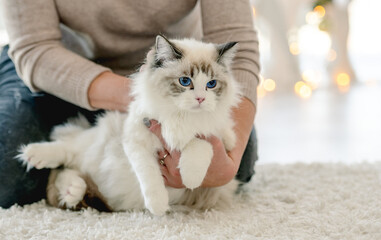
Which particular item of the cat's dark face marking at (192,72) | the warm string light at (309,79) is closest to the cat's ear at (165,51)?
the cat's dark face marking at (192,72)

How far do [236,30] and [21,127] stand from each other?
0.81m

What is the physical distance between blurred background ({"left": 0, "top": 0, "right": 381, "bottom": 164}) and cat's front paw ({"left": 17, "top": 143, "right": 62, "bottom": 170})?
1.14 metres

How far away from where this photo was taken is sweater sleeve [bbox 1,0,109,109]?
4.42 ft

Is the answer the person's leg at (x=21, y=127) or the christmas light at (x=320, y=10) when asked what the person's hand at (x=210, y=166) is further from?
the christmas light at (x=320, y=10)

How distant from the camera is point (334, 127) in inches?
108

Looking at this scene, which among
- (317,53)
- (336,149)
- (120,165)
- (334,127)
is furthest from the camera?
(317,53)

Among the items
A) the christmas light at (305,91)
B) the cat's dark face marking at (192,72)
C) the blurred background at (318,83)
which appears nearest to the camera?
the cat's dark face marking at (192,72)

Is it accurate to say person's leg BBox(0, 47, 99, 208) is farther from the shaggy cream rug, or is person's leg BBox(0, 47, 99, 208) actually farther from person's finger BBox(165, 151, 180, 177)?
person's finger BBox(165, 151, 180, 177)

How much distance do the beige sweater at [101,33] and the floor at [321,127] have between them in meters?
0.80

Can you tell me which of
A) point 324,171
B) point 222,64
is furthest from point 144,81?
point 324,171

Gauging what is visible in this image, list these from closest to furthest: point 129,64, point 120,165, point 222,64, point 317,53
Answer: point 222,64 < point 120,165 < point 129,64 < point 317,53

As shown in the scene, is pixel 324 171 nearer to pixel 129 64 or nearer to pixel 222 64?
pixel 222 64

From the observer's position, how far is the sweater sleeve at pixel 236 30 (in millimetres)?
1407

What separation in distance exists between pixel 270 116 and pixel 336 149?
101 cm
